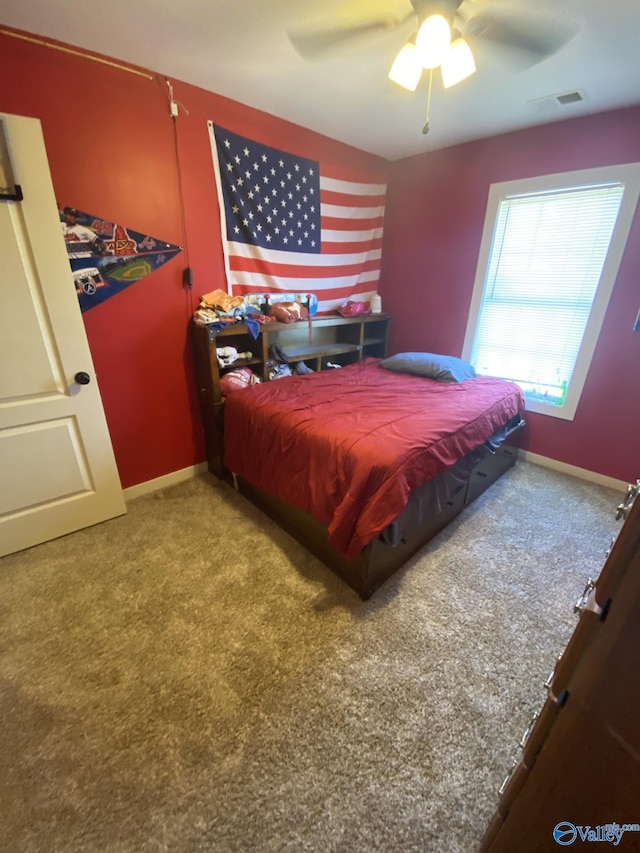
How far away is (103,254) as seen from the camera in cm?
199

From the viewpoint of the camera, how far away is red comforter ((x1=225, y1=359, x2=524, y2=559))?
157cm

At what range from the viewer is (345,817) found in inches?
40.1

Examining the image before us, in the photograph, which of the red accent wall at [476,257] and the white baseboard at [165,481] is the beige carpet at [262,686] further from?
the red accent wall at [476,257]

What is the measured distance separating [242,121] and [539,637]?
3352mm

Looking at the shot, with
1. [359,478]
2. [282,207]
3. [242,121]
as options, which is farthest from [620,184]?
[359,478]

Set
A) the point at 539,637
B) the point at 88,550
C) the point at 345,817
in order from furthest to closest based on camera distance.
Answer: the point at 88,550
the point at 539,637
the point at 345,817

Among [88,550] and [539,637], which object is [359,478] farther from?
[88,550]

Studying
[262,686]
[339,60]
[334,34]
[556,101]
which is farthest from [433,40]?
[262,686]

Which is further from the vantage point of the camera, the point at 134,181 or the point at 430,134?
the point at 430,134

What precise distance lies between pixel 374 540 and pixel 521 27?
7.11 feet

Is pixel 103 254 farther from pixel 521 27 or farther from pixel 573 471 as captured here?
pixel 573 471

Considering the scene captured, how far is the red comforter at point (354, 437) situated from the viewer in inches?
61.8

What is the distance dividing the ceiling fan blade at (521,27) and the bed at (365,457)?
5.41 feet

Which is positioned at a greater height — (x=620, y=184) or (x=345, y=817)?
(x=620, y=184)
